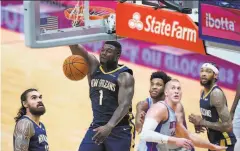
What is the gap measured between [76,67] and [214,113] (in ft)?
5.14

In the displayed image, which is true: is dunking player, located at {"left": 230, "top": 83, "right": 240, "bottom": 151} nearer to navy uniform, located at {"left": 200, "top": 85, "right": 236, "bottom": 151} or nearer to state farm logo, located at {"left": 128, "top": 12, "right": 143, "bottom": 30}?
navy uniform, located at {"left": 200, "top": 85, "right": 236, "bottom": 151}

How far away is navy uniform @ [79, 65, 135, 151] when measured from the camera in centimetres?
801

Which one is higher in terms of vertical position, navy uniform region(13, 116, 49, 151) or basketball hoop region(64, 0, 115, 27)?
basketball hoop region(64, 0, 115, 27)

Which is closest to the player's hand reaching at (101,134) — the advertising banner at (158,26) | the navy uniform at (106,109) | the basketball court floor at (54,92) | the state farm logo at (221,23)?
the navy uniform at (106,109)

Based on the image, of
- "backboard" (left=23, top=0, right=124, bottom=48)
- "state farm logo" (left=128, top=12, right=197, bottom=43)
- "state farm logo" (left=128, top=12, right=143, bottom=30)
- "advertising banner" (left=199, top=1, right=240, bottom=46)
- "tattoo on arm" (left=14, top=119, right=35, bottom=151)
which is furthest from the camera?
"state farm logo" (left=128, top=12, right=143, bottom=30)

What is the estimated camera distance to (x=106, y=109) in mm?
8047

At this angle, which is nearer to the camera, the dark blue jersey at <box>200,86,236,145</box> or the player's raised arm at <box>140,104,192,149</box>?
the player's raised arm at <box>140,104,192,149</box>

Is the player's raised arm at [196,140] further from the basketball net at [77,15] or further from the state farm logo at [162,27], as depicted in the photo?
the basketball net at [77,15]

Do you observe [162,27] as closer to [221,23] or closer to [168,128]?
[221,23]

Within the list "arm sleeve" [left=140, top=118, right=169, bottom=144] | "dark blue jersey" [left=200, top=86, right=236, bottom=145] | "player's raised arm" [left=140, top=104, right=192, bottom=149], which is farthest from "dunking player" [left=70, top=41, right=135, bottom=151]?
"dark blue jersey" [left=200, top=86, right=236, bottom=145]

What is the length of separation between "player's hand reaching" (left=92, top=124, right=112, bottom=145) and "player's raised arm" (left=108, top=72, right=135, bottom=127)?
77 millimetres

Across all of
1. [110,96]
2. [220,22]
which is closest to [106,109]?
[110,96]

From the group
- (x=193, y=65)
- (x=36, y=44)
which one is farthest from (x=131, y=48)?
(x=36, y=44)

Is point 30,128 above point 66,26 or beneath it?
beneath
